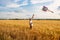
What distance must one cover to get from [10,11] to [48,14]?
79 cm

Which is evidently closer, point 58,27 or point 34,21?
point 58,27

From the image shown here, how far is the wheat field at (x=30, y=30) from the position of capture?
3.34 meters

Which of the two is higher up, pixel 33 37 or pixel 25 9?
pixel 25 9

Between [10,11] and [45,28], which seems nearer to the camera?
[45,28]

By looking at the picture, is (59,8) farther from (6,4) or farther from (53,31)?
(6,4)

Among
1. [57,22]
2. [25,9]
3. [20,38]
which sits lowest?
[20,38]

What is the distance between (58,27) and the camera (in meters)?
3.39

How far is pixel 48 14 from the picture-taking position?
352 cm

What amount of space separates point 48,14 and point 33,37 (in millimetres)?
523

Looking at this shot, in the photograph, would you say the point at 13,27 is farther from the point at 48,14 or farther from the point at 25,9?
the point at 48,14

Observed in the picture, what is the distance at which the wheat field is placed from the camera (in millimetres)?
3340

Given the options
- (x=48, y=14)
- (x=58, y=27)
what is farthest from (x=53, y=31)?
(x=48, y=14)

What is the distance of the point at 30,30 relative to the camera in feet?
11.6

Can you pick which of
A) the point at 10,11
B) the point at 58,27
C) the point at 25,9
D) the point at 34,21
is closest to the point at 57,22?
the point at 58,27
